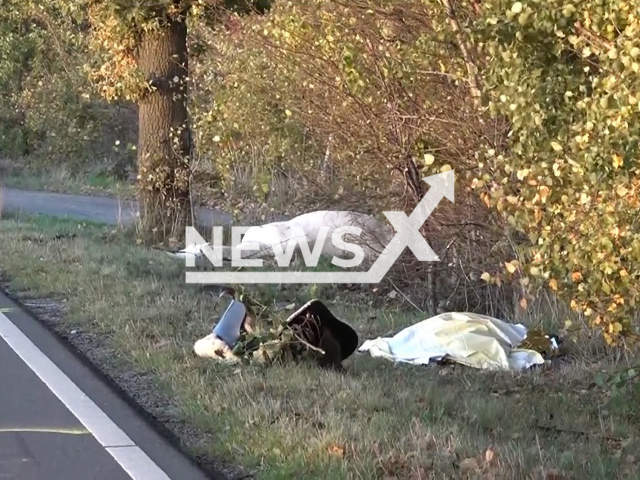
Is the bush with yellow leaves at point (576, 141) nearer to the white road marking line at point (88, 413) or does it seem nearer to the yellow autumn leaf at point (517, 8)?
the yellow autumn leaf at point (517, 8)

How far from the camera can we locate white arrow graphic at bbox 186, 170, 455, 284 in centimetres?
1005

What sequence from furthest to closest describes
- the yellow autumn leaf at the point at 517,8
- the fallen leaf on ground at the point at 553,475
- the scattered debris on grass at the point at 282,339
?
the scattered debris on grass at the point at 282,339, the yellow autumn leaf at the point at 517,8, the fallen leaf on ground at the point at 553,475

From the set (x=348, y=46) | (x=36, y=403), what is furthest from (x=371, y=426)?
(x=348, y=46)

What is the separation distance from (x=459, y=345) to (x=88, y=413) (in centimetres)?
315

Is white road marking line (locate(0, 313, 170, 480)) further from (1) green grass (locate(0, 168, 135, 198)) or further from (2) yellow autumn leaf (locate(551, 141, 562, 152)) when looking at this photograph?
(1) green grass (locate(0, 168, 135, 198))

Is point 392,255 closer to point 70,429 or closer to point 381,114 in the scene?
point 381,114

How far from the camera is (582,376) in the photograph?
7242 millimetres

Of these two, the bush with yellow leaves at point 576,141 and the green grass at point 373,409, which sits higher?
the bush with yellow leaves at point 576,141

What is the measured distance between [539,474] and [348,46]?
6247 millimetres

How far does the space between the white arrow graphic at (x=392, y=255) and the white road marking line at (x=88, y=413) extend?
343 centimetres

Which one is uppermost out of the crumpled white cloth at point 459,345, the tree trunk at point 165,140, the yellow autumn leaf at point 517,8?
the yellow autumn leaf at point 517,8

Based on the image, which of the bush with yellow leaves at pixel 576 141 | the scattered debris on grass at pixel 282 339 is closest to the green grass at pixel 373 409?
the scattered debris on grass at pixel 282 339

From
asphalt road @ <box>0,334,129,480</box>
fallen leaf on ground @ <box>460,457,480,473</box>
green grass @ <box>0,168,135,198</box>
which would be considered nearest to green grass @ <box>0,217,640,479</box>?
fallen leaf on ground @ <box>460,457,480,473</box>

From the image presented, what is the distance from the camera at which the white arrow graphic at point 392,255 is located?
10.0 m
